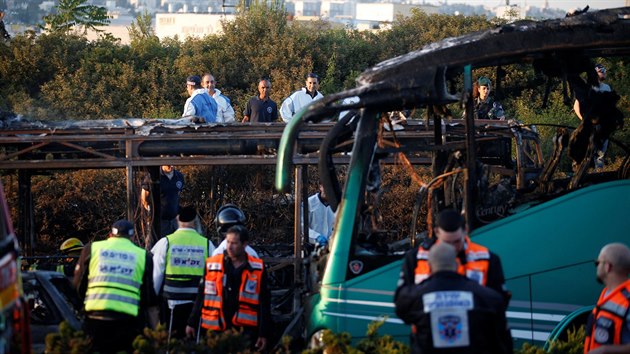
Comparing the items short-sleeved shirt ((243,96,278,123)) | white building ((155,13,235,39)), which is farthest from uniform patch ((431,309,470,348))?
white building ((155,13,235,39))

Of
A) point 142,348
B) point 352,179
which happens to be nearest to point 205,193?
point 352,179

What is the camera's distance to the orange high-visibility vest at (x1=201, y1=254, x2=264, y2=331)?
9523 millimetres

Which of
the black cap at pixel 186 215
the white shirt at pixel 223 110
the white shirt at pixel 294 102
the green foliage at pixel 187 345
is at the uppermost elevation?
the white shirt at pixel 294 102

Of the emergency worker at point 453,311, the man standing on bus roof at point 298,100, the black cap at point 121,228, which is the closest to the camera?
the emergency worker at point 453,311

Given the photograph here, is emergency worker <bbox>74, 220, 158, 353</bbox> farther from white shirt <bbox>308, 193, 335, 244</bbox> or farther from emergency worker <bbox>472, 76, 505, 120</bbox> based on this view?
emergency worker <bbox>472, 76, 505, 120</bbox>

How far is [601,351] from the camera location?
23.9 ft

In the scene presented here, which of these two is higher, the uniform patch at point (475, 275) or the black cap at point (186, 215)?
the uniform patch at point (475, 275)

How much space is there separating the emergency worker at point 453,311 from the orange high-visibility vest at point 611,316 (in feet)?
3.15

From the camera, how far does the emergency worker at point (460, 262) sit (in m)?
7.41

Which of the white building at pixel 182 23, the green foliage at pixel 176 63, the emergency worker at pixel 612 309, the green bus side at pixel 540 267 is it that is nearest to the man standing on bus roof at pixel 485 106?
the green foliage at pixel 176 63

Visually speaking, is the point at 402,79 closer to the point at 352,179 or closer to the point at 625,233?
the point at 352,179

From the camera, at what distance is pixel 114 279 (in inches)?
368

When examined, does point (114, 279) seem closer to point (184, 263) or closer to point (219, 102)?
point (184, 263)

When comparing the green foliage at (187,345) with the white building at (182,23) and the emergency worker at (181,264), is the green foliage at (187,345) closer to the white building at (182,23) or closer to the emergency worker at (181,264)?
the emergency worker at (181,264)
